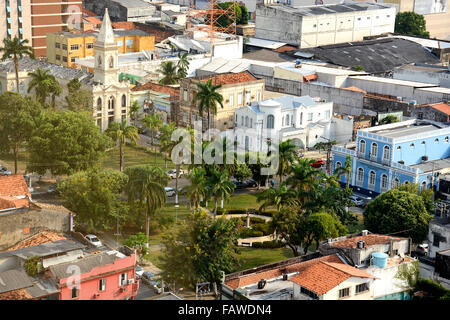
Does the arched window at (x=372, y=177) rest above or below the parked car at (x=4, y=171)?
above

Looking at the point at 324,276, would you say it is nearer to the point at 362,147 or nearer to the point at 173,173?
the point at 362,147

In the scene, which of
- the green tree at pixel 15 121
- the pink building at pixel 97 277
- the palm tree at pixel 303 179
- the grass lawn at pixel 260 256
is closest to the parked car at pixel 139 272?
the pink building at pixel 97 277

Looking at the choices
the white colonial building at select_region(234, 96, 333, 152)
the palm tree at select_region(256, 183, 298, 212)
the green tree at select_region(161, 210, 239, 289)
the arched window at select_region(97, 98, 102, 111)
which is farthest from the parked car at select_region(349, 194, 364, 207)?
the arched window at select_region(97, 98, 102, 111)

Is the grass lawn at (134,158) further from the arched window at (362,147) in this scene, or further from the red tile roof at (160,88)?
the arched window at (362,147)

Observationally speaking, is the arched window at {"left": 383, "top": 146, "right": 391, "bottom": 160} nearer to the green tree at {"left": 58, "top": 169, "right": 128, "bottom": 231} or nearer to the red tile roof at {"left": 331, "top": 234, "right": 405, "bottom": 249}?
the red tile roof at {"left": 331, "top": 234, "right": 405, "bottom": 249}

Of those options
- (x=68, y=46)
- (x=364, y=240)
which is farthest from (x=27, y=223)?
(x=68, y=46)

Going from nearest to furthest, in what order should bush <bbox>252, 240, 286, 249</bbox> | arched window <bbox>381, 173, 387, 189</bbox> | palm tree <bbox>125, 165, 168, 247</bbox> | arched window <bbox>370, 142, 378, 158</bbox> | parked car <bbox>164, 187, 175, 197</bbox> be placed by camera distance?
palm tree <bbox>125, 165, 168, 247</bbox> → bush <bbox>252, 240, 286, 249</bbox> → parked car <bbox>164, 187, 175, 197</bbox> → arched window <bbox>381, 173, 387, 189</bbox> → arched window <bbox>370, 142, 378, 158</bbox>
